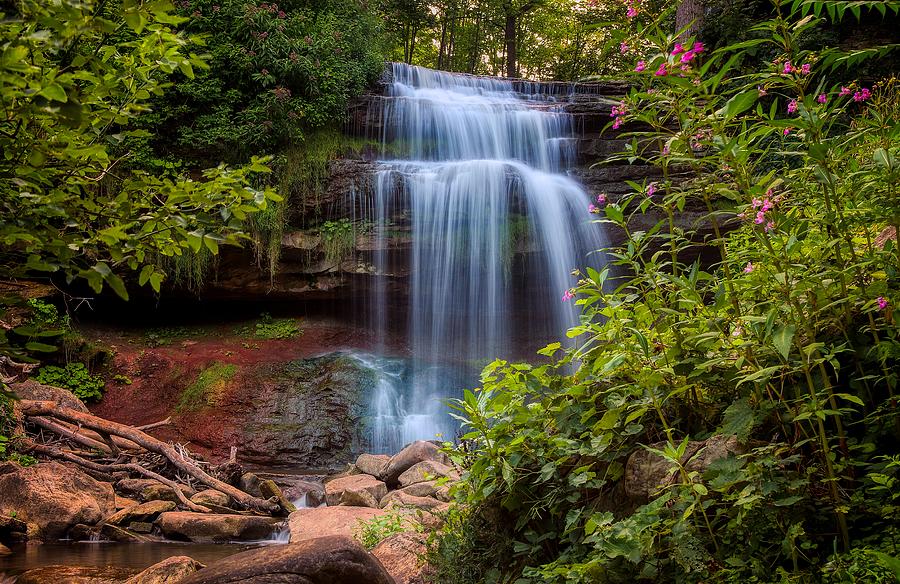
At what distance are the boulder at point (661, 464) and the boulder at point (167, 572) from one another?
3.21m

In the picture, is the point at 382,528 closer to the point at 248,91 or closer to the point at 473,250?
the point at 473,250

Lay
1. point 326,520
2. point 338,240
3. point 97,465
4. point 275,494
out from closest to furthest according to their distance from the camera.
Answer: point 326,520, point 97,465, point 275,494, point 338,240

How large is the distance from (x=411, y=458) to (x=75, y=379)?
6542 millimetres

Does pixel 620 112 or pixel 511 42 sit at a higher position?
pixel 511 42

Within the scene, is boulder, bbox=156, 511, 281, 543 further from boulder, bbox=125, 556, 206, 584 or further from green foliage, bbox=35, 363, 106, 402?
green foliage, bbox=35, 363, 106, 402

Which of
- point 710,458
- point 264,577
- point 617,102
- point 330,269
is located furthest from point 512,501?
point 330,269

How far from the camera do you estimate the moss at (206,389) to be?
10.1m

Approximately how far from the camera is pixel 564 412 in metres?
2.86

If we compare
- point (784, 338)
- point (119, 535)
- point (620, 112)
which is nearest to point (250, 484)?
point (119, 535)

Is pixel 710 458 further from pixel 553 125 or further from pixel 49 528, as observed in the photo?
pixel 553 125

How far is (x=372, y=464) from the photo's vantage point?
324 inches

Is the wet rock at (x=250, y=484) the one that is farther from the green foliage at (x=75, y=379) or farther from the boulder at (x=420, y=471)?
the green foliage at (x=75, y=379)

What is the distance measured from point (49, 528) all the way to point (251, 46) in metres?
9.72

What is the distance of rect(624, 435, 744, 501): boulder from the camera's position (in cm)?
234
